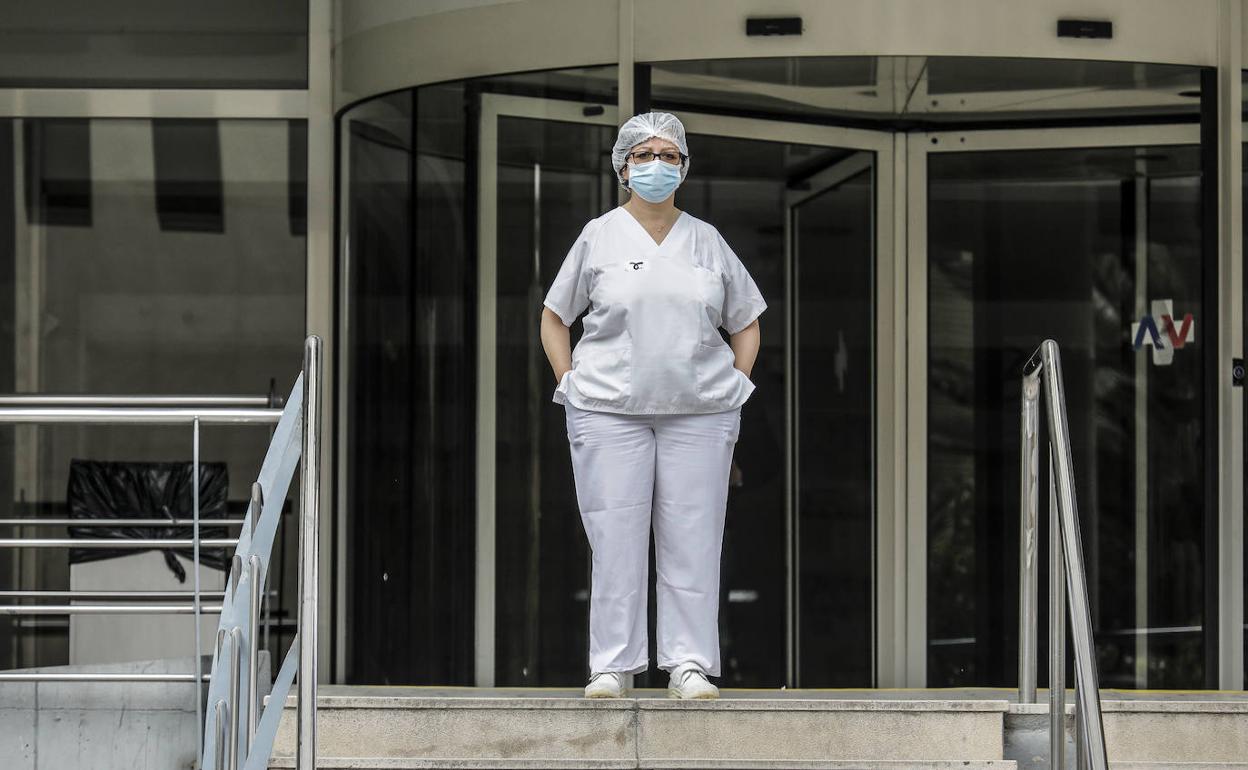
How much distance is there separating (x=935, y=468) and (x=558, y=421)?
1327 mm

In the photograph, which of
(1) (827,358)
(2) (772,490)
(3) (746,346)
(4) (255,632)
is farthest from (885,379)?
(4) (255,632)

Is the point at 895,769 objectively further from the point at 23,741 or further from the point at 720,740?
the point at 23,741

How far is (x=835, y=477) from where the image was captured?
625 centimetres

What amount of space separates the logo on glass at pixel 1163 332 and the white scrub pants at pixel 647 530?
227cm

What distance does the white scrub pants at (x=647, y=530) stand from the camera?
4289 millimetres

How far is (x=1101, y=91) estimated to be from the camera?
5.98m

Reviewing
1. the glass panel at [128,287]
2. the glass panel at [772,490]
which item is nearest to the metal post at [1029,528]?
the glass panel at [772,490]

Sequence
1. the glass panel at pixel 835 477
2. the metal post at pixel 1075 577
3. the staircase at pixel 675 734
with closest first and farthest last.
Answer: the metal post at pixel 1075 577
the staircase at pixel 675 734
the glass panel at pixel 835 477

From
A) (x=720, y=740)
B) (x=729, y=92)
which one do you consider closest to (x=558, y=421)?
A: (x=729, y=92)

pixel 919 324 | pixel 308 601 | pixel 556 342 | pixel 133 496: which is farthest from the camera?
pixel 133 496

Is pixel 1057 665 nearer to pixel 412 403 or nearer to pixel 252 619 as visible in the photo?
pixel 252 619

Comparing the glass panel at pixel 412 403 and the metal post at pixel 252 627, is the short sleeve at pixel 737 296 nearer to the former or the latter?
the metal post at pixel 252 627

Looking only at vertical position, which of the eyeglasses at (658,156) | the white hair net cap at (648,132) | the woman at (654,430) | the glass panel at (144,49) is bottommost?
the woman at (654,430)

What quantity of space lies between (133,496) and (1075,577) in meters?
4.11
